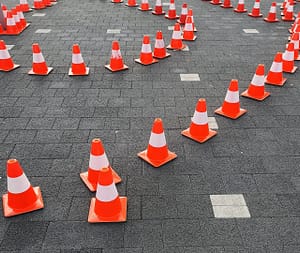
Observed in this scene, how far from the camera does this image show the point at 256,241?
3.18m

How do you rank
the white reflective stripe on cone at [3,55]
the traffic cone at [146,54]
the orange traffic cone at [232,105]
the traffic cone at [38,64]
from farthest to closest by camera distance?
the traffic cone at [146,54], the white reflective stripe on cone at [3,55], the traffic cone at [38,64], the orange traffic cone at [232,105]

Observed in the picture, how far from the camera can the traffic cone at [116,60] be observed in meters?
6.88

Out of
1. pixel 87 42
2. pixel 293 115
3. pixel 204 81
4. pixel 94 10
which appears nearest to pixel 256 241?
pixel 293 115

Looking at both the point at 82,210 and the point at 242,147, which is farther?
the point at 242,147

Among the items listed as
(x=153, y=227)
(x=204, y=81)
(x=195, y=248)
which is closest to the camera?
(x=195, y=248)

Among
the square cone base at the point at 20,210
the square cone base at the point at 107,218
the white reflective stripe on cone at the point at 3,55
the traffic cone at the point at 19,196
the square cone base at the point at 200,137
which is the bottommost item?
the square cone base at the point at 107,218

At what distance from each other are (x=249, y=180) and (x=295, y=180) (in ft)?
1.91

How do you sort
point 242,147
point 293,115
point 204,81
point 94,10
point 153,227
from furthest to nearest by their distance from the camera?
point 94,10, point 204,81, point 293,115, point 242,147, point 153,227

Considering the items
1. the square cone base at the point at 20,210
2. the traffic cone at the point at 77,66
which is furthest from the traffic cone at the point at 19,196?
the traffic cone at the point at 77,66

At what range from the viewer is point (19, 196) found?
135 inches

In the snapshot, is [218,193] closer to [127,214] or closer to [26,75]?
[127,214]

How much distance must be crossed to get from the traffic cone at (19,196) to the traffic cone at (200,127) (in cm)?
236

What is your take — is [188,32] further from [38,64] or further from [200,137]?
[200,137]

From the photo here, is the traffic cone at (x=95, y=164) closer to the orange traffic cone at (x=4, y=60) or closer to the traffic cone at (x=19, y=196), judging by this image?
the traffic cone at (x=19, y=196)
